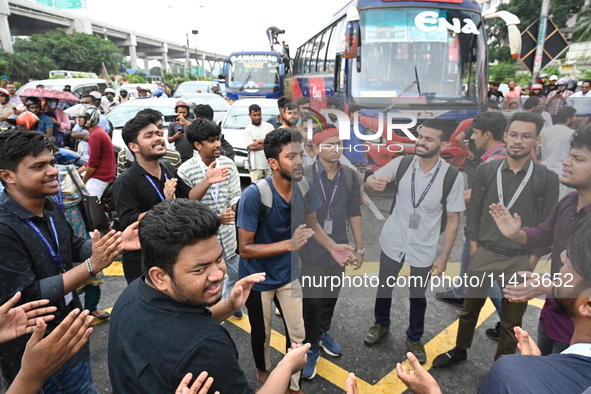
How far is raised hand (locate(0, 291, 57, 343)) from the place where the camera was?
4.86 ft

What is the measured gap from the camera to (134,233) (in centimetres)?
210

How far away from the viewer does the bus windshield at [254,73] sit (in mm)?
14266

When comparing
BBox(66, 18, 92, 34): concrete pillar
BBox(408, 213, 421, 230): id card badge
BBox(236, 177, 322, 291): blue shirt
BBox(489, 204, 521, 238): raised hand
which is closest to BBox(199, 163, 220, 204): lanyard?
BBox(236, 177, 322, 291): blue shirt

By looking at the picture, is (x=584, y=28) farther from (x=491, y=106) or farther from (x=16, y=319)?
(x=16, y=319)

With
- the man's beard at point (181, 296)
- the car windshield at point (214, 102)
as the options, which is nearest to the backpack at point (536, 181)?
the man's beard at point (181, 296)

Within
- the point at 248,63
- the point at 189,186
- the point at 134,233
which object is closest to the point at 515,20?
the point at 189,186

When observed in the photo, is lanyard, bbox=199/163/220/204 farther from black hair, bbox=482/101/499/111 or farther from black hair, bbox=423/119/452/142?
black hair, bbox=482/101/499/111

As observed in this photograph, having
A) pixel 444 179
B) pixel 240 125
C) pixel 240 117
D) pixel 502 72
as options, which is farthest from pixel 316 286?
pixel 502 72

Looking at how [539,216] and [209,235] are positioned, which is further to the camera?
[539,216]

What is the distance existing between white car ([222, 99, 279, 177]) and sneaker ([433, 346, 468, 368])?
5.00 meters

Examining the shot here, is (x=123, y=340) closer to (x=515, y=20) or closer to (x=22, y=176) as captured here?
(x=22, y=176)

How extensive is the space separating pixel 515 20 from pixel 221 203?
641 centimetres

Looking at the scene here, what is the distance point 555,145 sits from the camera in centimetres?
189

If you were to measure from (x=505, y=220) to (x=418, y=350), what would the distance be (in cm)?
131
